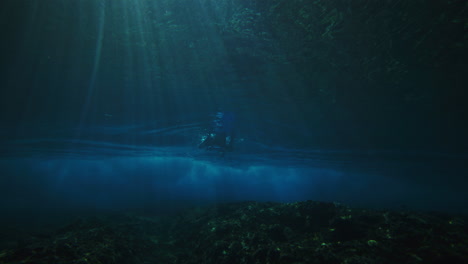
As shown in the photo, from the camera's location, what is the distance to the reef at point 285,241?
5.44m

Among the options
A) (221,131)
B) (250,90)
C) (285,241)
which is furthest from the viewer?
(221,131)

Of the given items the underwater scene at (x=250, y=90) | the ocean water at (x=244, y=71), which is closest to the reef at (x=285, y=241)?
the underwater scene at (x=250, y=90)

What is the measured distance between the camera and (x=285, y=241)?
7.09 m

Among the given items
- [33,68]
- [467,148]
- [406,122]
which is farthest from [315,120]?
[33,68]

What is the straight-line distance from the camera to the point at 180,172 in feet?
151

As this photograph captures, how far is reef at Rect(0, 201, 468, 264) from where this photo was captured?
214 inches

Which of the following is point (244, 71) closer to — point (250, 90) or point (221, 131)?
point (250, 90)

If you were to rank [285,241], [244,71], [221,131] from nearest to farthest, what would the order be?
[285,241] < [244,71] < [221,131]

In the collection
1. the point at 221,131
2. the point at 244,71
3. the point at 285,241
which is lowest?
the point at 285,241

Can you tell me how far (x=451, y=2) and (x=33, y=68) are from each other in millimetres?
16714

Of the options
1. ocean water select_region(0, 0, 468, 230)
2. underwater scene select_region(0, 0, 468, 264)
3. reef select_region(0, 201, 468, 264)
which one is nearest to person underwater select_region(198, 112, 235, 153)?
underwater scene select_region(0, 0, 468, 264)

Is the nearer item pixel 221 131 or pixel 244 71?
pixel 244 71

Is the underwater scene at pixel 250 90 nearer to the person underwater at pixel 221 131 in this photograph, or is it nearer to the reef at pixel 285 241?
the reef at pixel 285 241

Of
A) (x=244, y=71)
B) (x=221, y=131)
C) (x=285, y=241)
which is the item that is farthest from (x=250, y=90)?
(x=285, y=241)
